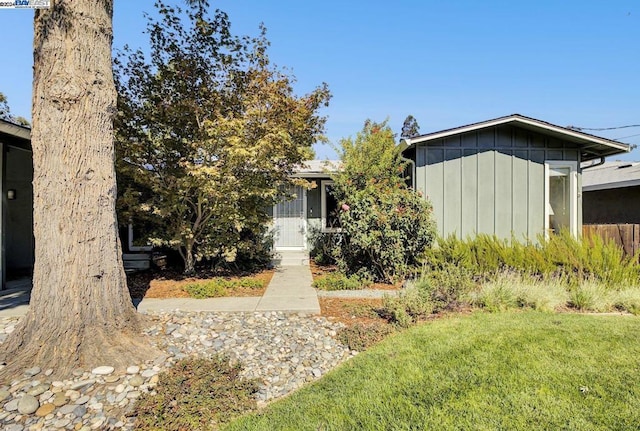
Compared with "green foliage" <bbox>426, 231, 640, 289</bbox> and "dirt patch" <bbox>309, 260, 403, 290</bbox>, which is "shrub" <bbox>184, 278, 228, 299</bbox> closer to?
"dirt patch" <bbox>309, 260, 403, 290</bbox>

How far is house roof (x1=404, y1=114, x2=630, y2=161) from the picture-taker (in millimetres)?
8234

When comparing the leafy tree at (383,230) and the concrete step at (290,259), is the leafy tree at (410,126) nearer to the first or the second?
the concrete step at (290,259)

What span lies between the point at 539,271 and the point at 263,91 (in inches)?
280

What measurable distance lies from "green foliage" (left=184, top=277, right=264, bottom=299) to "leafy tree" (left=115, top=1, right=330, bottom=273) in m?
0.82

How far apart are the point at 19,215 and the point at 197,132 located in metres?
5.43

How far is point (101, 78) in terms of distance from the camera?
12.4 ft

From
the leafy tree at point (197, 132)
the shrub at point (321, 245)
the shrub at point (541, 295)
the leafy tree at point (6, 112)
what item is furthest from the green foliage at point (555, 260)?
the leafy tree at point (6, 112)

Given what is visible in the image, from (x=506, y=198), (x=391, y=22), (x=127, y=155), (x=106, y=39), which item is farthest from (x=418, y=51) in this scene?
(x=106, y=39)

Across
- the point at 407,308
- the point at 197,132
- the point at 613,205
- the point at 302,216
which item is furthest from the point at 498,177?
the point at 613,205

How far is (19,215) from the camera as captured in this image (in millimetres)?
8852

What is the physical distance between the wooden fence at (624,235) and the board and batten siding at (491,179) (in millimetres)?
1299

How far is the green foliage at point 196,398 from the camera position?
256 centimetres

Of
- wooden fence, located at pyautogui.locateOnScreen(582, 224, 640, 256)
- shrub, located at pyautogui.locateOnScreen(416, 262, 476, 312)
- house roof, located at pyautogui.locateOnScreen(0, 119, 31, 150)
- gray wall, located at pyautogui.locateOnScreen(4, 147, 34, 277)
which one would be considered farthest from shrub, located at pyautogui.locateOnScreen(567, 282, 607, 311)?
gray wall, located at pyautogui.locateOnScreen(4, 147, 34, 277)

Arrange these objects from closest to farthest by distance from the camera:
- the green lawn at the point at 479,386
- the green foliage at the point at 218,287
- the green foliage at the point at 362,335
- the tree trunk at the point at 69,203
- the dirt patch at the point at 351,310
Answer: the green lawn at the point at 479,386 < the tree trunk at the point at 69,203 < the green foliage at the point at 362,335 < the dirt patch at the point at 351,310 < the green foliage at the point at 218,287
